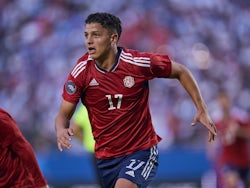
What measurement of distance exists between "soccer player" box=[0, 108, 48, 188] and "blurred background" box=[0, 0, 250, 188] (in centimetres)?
704

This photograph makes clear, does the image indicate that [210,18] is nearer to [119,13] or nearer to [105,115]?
[119,13]

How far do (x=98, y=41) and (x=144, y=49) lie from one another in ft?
26.6

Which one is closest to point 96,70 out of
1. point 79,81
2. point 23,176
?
point 79,81

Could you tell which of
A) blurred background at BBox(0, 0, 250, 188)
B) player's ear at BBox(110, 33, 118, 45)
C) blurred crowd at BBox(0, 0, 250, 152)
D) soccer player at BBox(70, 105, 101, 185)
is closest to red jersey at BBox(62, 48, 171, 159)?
player's ear at BBox(110, 33, 118, 45)

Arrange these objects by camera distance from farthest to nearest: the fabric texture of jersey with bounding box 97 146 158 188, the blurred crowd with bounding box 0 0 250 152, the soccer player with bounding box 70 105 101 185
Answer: the blurred crowd with bounding box 0 0 250 152 < the soccer player with bounding box 70 105 101 185 < the fabric texture of jersey with bounding box 97 146 158 188

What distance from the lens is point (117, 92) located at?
6383mm

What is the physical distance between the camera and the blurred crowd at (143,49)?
1388 cm

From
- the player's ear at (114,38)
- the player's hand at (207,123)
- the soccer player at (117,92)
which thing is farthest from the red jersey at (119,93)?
the player's hand at (207,123)

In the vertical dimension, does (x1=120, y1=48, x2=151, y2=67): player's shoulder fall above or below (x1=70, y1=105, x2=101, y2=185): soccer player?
above

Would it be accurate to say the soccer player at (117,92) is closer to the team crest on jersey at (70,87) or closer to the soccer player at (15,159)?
the team crest on jersey at (70,87)

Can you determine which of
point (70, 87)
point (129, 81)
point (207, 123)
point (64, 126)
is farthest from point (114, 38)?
point (207, 123)

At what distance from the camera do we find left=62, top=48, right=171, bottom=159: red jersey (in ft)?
20.8

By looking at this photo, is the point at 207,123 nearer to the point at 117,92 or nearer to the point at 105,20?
the point at 117,92

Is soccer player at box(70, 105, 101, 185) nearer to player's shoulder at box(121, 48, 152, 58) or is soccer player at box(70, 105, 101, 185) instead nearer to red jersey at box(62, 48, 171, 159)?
red jersey at box(62, 48, 171, 159)
